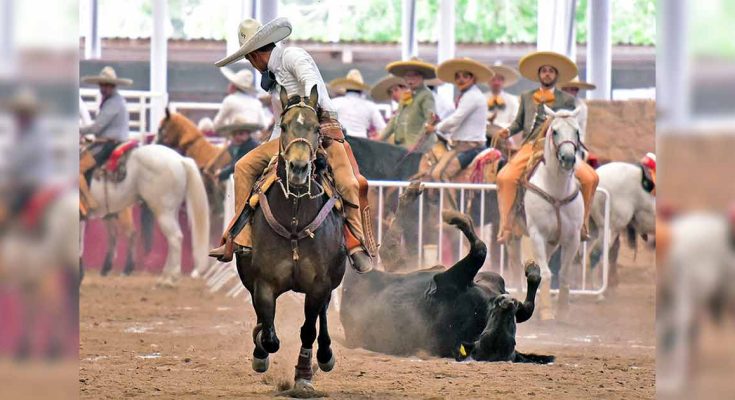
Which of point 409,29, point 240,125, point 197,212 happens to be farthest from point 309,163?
point 409,29

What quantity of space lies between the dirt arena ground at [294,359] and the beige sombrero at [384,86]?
142 inches

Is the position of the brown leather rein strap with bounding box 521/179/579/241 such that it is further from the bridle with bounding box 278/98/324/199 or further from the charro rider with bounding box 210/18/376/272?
the bridle with bounding box 278/98/324/199

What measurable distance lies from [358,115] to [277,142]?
27.9 ft

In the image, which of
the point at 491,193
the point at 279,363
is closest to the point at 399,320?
the point at 279,363

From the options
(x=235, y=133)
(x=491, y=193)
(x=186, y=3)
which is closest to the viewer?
(x=491, y=193)

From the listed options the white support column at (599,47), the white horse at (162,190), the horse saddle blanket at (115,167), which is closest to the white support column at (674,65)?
the white horse at (162,190)

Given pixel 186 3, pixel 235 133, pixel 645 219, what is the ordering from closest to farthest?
pixel 645 219 → pixel 235 133 → pixel 186 3

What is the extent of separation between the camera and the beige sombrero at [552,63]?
13875mm

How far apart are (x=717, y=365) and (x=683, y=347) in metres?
0.08

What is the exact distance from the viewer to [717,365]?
181 cm

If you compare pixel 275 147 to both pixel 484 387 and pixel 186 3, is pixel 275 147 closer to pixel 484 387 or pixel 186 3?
pixel 484 387

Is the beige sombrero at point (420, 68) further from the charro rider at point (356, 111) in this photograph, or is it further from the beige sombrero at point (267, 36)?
the beige sombrero at point (267, 36)

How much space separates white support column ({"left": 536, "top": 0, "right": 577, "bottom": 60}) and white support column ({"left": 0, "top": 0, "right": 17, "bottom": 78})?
18.3 m

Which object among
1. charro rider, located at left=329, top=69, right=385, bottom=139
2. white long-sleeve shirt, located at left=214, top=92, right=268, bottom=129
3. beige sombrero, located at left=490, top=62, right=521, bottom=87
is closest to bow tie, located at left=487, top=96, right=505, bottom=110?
beige sombrero, located at left=490, top=62, right=521, bottom=87
